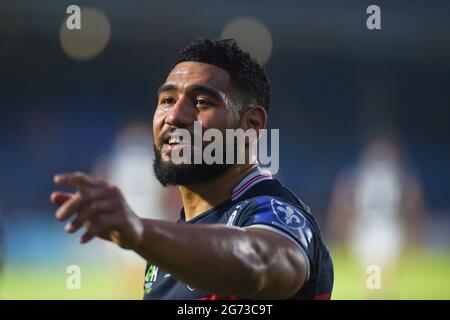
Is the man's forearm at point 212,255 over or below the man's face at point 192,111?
below

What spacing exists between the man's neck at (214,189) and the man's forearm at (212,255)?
2.76ft

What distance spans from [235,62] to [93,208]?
1694mm

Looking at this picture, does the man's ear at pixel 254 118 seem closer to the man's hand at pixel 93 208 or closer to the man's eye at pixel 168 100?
the man's eye at pixel 168 100

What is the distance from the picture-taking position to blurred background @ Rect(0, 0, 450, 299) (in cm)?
1130

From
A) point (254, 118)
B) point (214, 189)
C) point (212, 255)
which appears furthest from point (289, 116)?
point (212, 255)

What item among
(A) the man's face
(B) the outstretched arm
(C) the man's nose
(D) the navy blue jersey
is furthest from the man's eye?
(B) the outstretched arm

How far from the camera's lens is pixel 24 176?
42.0 feet

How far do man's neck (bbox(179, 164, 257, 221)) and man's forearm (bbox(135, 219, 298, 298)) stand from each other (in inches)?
33.1

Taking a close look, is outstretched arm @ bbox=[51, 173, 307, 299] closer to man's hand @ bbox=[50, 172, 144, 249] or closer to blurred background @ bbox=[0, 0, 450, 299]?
man's hand @ bbox=[50, 172, 144, 249]

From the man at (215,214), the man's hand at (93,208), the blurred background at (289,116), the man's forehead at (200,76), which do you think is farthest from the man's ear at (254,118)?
the blurred background at (289,116)

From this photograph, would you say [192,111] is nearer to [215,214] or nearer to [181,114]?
[181,114]

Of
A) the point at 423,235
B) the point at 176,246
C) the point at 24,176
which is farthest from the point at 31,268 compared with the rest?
the point at 176,246

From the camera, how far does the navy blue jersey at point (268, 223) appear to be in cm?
280
